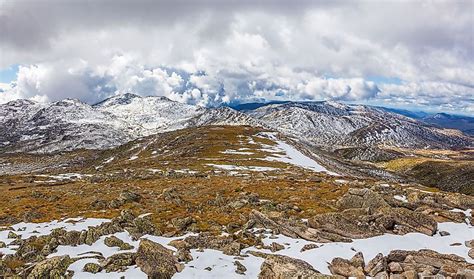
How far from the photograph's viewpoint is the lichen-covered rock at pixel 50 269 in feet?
77.0

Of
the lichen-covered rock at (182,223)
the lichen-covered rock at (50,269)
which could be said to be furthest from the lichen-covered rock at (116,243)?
the lichen-covered rock at (182,223)

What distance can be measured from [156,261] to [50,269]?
7.16 meters

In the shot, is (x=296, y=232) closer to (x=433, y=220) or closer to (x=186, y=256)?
(x=186, y=256)

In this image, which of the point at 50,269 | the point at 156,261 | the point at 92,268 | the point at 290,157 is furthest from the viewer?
the point at 290,157

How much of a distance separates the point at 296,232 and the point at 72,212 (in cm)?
2918

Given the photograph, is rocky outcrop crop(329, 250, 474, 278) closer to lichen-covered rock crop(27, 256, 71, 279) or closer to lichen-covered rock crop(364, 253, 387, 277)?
lichen-covered rock crop(364, 253, 387, 277)

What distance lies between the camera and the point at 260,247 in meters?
31.3

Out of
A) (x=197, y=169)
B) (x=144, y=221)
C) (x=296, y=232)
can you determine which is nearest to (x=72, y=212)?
(x=144, y=221)

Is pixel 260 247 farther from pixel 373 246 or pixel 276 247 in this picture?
pixel 373 246

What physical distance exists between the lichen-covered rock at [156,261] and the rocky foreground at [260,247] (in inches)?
2.9

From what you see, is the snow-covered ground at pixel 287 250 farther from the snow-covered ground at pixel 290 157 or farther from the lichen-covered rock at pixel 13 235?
the snow-covered ground at pixel 290 157

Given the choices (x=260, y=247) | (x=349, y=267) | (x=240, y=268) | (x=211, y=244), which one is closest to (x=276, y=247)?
(x=260, y=247)

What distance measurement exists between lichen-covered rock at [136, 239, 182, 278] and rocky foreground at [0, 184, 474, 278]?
2.9 inches

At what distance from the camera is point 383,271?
81.9 feet
